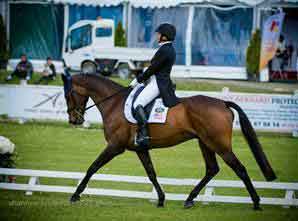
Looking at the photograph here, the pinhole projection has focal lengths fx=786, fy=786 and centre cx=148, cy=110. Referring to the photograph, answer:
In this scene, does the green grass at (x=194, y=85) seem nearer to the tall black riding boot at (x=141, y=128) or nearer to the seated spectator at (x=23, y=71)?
the seated spectator at (x=23, y=71)

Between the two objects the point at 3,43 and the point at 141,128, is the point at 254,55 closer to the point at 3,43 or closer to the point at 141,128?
the point at 3,43

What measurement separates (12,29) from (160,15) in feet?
23.1

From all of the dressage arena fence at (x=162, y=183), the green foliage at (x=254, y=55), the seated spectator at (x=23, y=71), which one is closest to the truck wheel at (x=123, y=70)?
the seated spectator at (x=23, y=71)

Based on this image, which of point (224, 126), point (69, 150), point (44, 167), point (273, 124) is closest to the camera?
point (224, 126)

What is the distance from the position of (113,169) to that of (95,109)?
6343 millimetres

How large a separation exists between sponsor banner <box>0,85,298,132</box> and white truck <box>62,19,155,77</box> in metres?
9.90

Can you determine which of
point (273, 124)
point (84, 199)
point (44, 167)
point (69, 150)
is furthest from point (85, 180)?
point (273, 124)

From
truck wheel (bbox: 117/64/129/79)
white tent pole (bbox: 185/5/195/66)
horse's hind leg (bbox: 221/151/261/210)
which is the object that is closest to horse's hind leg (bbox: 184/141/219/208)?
horse's hind leg (bbox: 221/151/261/210)

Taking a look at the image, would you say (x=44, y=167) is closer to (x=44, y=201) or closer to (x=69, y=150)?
(x=69, y=150)

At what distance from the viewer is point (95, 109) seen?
2223 cm

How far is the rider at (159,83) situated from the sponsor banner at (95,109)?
373 inches

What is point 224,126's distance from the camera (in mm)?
11594

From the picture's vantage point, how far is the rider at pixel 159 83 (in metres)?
11.8

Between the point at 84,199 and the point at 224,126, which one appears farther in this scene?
the point at 84,199
